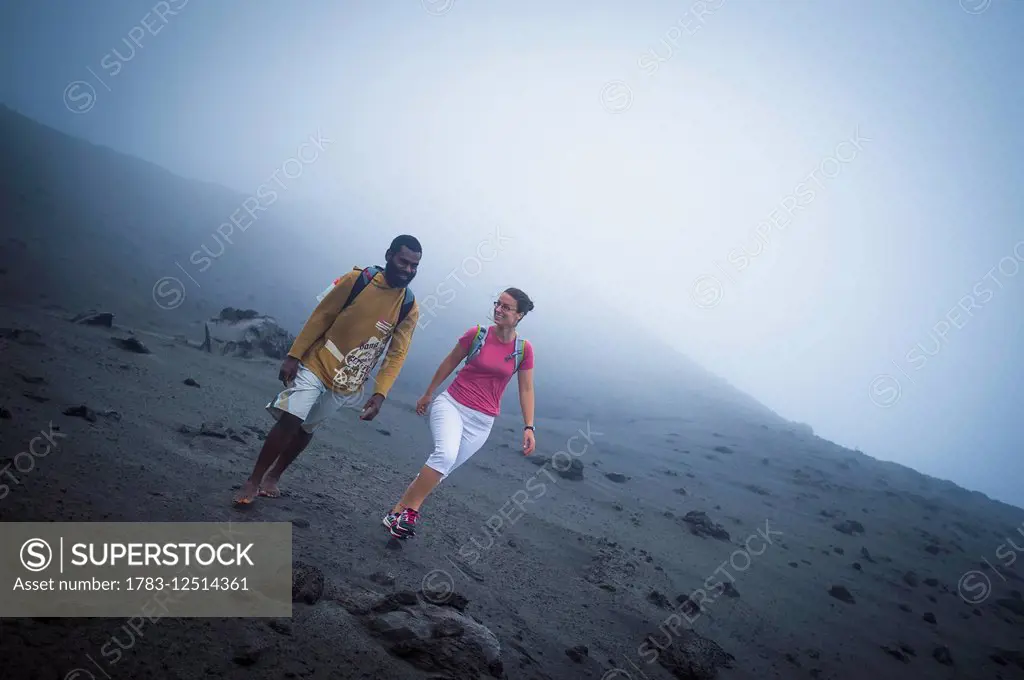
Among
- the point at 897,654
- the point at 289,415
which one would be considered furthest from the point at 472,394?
the point at 897,654

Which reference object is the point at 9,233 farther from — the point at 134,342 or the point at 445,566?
the point at 445,566

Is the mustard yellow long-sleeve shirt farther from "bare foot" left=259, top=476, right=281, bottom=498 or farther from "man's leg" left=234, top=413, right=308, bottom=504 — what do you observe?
"bare foot" left=259, top=476, right=281, bottom=498

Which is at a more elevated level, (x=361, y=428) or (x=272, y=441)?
(x=272, y=441)

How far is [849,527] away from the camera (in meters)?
12.6

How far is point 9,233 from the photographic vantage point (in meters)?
17.5

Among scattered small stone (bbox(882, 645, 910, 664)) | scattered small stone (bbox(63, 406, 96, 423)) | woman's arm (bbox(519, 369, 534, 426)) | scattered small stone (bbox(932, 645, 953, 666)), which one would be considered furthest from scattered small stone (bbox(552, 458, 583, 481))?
scattered small stone (bbox(63, 406, 96, 423))

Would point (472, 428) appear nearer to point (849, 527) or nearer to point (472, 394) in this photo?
point (472, 394)

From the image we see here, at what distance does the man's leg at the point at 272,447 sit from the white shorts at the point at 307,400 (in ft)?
0.22

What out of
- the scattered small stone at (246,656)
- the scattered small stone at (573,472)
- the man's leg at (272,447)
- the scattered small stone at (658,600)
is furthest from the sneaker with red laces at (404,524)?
the scattered small stone at (573,472)

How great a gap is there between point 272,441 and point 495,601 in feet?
8.05

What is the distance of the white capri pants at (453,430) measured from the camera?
14.8 ft

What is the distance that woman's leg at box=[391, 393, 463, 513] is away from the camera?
14.7 ft

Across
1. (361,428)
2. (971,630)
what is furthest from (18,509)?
(971,630)

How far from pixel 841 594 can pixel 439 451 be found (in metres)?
7.75
